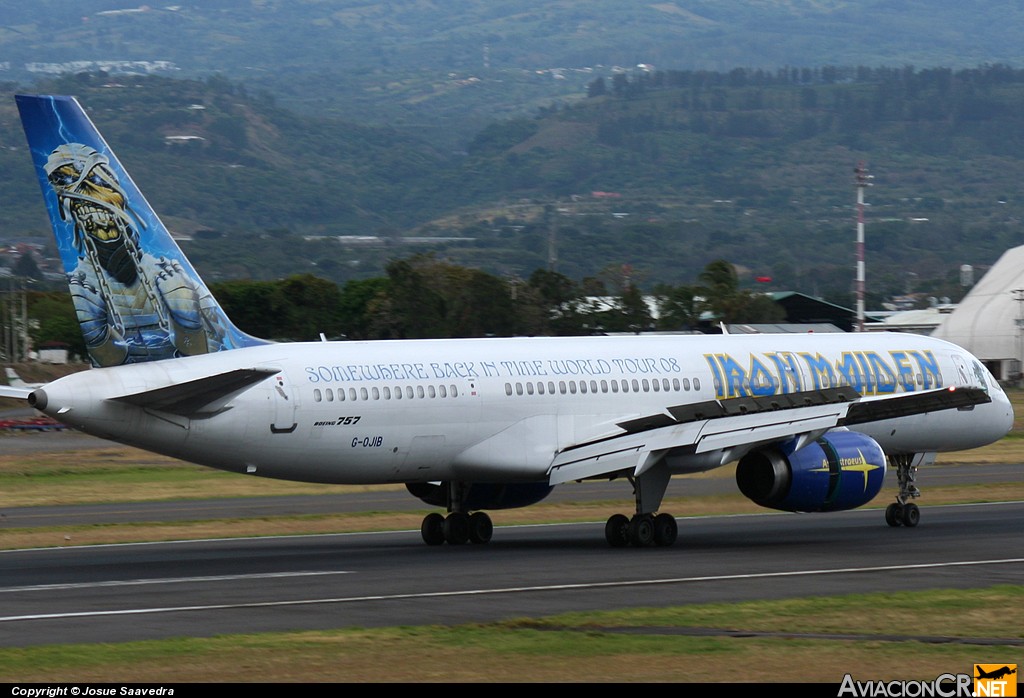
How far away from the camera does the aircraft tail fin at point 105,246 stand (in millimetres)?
27328

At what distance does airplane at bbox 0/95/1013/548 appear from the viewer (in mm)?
27547

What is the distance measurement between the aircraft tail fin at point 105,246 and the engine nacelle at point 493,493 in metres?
6.93

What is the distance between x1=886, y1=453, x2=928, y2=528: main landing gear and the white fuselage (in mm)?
446

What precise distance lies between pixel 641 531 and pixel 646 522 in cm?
20

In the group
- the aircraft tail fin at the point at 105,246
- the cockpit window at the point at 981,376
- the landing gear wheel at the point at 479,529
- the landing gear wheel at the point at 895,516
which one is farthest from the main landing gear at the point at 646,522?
the cockpit window at the point at 981,376

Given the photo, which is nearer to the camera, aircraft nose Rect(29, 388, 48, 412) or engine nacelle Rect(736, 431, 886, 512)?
aircraft nose Rect(29, 388, 48, 412)

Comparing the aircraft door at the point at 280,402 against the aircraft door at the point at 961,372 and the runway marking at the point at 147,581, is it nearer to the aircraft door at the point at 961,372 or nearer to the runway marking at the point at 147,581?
the runway marking at the point at 147,581

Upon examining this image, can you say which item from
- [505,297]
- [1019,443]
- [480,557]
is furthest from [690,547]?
[505,297]

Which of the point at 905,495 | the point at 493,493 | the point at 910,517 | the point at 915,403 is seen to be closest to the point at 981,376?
the point at 905,495

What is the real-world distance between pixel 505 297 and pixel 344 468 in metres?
84.2

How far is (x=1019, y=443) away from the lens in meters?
62.4

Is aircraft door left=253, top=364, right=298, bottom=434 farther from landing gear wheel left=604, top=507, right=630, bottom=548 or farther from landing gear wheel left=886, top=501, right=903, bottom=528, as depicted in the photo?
landing gear wheel left=886, top=501, right=903, bottom=528

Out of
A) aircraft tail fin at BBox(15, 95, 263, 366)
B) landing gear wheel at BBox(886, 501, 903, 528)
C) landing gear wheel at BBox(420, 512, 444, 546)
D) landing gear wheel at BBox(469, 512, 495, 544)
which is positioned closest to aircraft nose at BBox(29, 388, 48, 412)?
aircraft tail fin at BBox(15, 95, 263, 366)

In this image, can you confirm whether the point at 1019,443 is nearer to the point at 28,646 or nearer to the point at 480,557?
the point at 480,557
